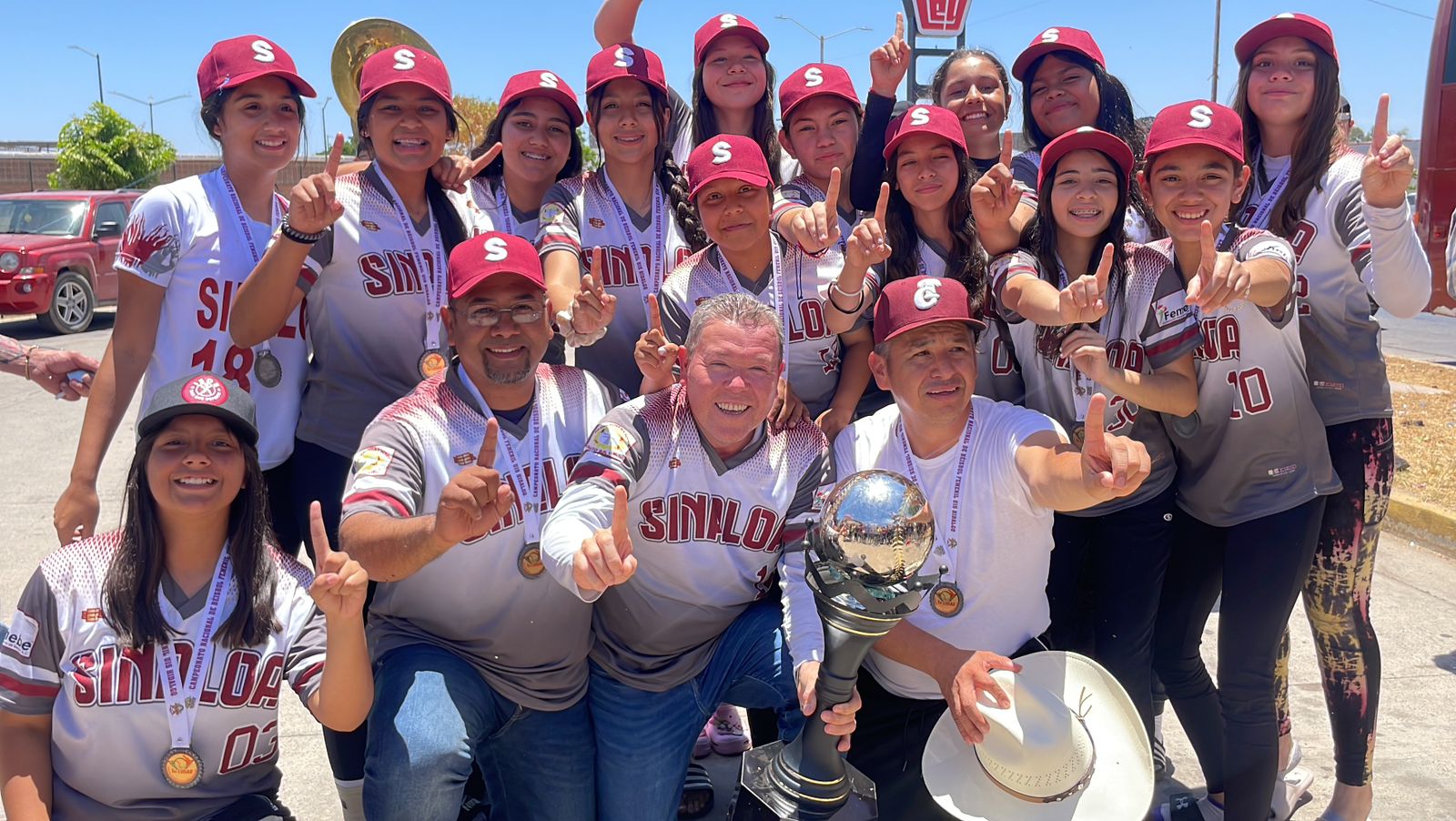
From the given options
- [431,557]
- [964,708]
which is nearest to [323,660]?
[431,557]

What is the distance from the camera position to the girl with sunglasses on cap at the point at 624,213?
158 inches

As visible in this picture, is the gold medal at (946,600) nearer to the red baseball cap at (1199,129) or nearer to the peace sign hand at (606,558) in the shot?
the peace sign hand at (606,558)

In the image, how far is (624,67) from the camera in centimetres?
404

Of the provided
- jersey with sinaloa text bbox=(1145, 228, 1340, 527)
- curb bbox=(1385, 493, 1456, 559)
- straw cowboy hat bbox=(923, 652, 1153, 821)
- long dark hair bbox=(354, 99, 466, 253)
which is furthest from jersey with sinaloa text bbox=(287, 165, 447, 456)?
curb bbox=(1385, 493, 1456, 559)

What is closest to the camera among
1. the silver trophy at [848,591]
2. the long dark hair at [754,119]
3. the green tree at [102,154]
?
the silver trophy at [848,591]

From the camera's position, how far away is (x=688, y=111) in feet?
15.6

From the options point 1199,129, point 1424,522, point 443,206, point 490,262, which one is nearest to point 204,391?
point 490,262

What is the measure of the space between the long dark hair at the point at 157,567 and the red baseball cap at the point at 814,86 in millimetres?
2391

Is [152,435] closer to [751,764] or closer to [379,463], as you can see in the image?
[379,463]

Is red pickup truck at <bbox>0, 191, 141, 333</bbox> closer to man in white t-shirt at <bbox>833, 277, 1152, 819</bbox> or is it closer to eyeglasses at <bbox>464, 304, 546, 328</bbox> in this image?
eyeglasses at <bbox>464, 304, 546, 328</bbox>

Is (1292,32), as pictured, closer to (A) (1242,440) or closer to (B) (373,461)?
(A) (1242,440)

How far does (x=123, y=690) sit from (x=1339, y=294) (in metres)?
3.68

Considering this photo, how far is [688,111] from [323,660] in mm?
2860

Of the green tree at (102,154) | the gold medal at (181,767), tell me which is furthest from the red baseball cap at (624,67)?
the green tree at (102,154)
